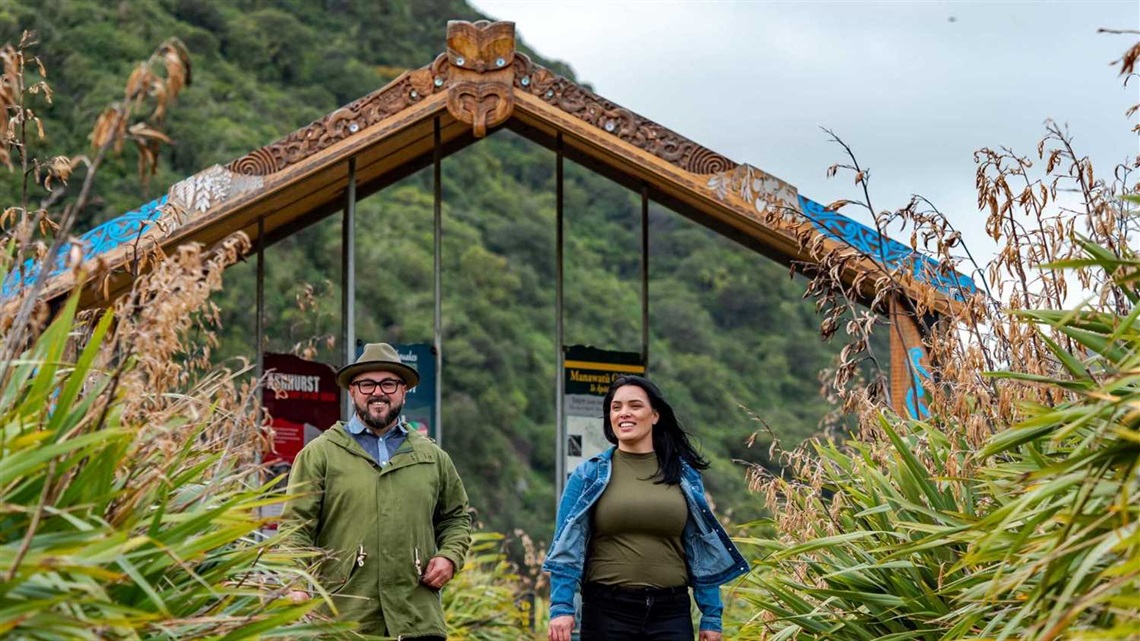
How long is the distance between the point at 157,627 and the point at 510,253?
35103mm

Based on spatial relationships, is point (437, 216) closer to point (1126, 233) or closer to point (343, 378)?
point (343, 378)

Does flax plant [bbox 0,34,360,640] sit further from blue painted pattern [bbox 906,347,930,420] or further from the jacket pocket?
blue painted pattern [bbox 906,347,930,420]

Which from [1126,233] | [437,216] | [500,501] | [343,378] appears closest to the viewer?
[1126,233]

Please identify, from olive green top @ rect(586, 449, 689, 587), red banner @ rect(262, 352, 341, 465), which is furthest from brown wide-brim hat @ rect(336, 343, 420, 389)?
red banner @ rect(262, 352, 341, 465)

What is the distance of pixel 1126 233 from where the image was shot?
723cm

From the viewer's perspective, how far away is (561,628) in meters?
7.38

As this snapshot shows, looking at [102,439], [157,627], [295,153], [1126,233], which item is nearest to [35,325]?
[102,439]

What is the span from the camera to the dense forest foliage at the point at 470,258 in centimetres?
3111

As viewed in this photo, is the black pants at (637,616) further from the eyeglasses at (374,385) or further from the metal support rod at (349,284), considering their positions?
the metal support rod at (349,284)

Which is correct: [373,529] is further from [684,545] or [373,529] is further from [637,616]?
[684,545]

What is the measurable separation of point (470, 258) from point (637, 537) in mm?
29539

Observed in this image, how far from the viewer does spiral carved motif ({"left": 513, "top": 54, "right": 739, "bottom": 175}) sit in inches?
451

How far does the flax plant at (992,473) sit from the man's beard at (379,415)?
5.42ft

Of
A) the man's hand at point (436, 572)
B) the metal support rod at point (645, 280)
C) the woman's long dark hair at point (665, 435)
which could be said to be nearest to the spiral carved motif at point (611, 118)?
the metal support rod at point (645, 280)
